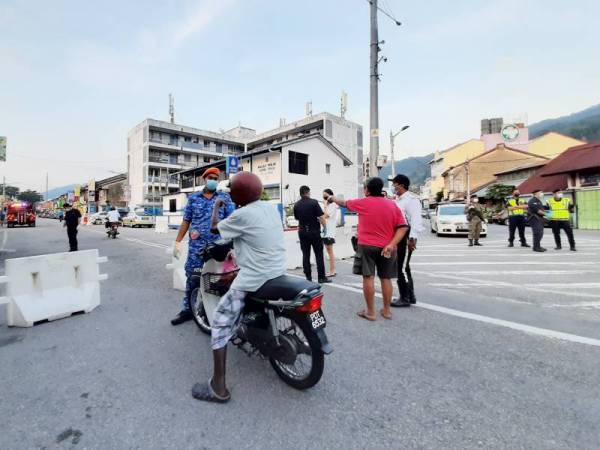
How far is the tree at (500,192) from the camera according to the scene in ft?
104

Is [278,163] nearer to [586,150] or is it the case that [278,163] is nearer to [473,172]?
[586,150]

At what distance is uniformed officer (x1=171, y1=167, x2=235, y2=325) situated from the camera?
400 cm

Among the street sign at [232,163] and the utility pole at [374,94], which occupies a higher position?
the utility pole at [374,94]

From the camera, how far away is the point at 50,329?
3994 mm

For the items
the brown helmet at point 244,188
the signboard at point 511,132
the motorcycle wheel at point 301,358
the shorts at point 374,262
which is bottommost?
the motorcycle wheel at point 301,358

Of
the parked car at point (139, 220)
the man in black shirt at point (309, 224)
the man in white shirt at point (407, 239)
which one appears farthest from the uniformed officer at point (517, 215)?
the parked car at point (139, 220)

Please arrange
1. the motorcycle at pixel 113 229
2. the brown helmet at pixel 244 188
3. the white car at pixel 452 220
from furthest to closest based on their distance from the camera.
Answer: the motorcycle at pixel 113 229
the white car at pixel 452 220
the brown helmet at pixel 244 188

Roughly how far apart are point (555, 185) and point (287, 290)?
96.2ft

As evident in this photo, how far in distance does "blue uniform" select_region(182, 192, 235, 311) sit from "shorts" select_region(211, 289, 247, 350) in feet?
5.24

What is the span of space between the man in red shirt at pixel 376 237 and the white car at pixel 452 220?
12741 millimetres

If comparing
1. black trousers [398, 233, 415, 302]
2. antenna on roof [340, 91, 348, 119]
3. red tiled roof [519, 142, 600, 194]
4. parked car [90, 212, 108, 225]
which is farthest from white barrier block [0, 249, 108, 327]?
antenna on roof [340, 91, 348, 119]

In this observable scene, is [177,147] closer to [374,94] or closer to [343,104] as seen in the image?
[343,104]

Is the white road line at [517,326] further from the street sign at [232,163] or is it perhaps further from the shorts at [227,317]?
the street sign at [232,163]

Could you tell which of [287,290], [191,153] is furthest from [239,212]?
[191,153]
